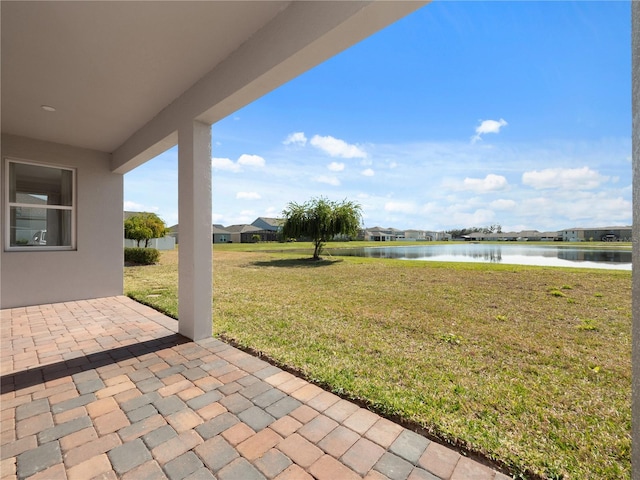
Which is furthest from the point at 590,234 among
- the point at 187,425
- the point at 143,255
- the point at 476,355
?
the point at 187,425

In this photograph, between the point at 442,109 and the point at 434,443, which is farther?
the point at 442,109

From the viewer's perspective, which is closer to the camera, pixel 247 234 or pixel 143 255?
pixel 143 255

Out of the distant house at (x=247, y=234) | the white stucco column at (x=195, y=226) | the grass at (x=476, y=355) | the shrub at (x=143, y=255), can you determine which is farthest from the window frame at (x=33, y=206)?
the distant house at (x=247, y=234)

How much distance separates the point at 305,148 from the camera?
1315 cm

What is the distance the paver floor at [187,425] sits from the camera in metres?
1.55

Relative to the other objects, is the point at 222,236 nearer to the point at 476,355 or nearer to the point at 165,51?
the point at 165,51

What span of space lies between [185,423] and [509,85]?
28.0ft

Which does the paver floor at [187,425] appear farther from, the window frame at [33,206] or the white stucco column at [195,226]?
the window frame at [33,206]

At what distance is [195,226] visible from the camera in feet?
10.9

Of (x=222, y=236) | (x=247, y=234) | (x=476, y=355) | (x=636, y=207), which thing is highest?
(x=247, y=234)

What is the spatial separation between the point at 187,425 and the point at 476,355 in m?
2.72

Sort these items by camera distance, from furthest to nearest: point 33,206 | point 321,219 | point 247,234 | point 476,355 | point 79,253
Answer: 1. point 247,234
2. point 321,219
3. point 79,253
4. point 33,206
5. point 476,355

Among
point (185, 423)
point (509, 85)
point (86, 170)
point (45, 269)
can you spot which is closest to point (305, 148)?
point (509, 85)

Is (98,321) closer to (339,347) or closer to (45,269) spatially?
(45,269)
